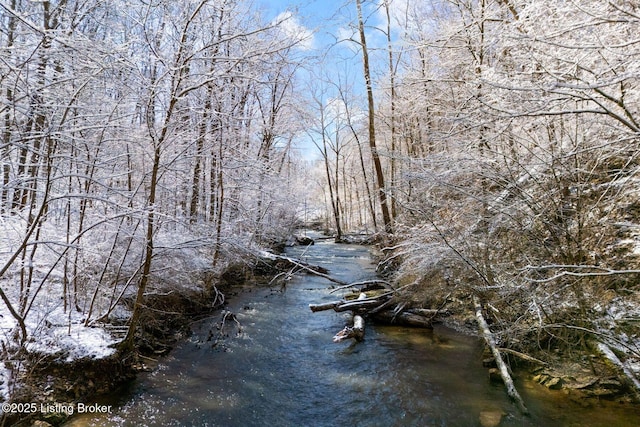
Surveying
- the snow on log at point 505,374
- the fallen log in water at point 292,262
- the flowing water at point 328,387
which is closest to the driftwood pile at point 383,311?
the flowing water at point 328,387

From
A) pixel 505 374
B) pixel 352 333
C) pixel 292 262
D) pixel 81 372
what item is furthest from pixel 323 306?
pixel 81 372

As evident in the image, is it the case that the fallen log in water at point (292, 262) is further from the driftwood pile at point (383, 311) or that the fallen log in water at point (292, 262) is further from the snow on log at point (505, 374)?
the snow on log at point (505, 374)

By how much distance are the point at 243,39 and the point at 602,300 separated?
6.30 meters

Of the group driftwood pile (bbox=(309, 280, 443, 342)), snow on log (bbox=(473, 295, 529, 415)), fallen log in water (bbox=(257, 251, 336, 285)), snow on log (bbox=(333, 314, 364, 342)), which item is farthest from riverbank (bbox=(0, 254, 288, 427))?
snow on log (bbox=(473, 295, 529, 415))

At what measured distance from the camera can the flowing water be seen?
407 centimetres

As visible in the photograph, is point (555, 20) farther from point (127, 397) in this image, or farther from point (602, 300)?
point (127, 397)

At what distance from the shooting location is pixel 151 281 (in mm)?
6551

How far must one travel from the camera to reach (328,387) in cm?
489

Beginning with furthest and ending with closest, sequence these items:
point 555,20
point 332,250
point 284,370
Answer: point 332,250 < point 284,370 < point 555,20

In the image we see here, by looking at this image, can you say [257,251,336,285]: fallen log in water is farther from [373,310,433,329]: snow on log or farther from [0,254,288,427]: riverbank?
[0,254,288,427]: riverbank

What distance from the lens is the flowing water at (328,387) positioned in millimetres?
4070

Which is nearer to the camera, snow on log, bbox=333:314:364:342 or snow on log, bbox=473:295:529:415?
snow on log, bbox=473:295:529:415

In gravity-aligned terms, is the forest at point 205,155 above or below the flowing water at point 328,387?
above

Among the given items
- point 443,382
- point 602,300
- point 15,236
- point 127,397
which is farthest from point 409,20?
point 127,397
